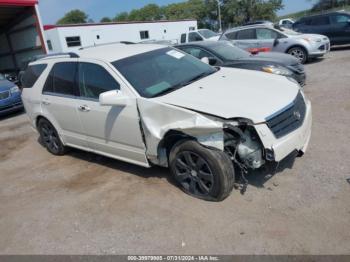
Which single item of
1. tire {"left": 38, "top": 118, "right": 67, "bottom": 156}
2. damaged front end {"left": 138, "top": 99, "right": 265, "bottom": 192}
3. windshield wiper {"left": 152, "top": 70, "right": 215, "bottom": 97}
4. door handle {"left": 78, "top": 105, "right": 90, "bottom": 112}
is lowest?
tire {"left": 38, "top": 118, "right": 67, "bottom": 156}

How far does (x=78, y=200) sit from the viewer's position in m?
4.20

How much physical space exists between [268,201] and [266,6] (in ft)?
158

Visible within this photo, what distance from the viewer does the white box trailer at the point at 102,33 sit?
25.7 m

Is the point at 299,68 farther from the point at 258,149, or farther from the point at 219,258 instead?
the point at 219,258

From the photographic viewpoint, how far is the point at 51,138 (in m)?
5.76

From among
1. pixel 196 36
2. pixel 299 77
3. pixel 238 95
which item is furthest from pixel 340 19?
pixel 238 95

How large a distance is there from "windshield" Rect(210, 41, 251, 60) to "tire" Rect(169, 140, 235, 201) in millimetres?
4370

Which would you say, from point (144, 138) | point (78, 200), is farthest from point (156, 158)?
point (78, 200)

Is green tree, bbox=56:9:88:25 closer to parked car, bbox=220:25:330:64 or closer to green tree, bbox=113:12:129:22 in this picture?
green tree, bbox=113:12:129:22

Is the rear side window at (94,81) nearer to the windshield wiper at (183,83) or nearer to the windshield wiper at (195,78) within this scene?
the windshield wiper at (183,83)

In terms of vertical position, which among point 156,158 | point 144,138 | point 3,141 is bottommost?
point 3,141

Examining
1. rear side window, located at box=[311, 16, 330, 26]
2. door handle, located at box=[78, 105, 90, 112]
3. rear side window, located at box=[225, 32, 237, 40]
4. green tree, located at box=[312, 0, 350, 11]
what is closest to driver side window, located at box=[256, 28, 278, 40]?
rear side window, located at box=[225, 32, 237, 40]

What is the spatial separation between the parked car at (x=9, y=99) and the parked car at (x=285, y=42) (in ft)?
26.4

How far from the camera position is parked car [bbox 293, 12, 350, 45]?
13.6 meters
